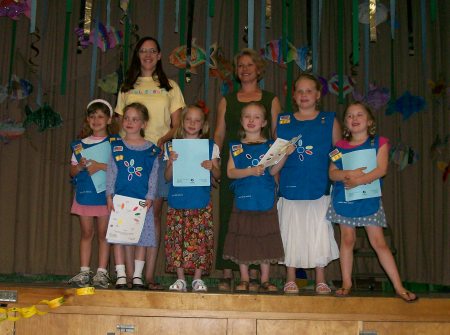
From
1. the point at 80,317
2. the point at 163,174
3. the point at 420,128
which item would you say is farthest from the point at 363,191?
the point at 420,128

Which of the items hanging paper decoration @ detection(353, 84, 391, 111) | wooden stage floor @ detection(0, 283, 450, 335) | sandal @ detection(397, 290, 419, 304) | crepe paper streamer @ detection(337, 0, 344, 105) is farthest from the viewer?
hanging paper decoration @ detection(353, 84, 391, 111)

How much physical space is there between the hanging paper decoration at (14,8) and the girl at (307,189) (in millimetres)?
3416

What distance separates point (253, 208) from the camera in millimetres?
3762

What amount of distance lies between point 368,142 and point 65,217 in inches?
132

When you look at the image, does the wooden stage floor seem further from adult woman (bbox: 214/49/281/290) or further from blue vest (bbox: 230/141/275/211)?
adult woman (bbox: 214/49/281/290)

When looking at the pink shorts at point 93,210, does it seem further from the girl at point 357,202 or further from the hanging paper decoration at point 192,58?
the hanging paper decoration at point 192,58

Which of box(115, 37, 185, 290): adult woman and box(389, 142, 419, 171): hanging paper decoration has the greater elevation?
box(115, 37, 185, 290): adult woman

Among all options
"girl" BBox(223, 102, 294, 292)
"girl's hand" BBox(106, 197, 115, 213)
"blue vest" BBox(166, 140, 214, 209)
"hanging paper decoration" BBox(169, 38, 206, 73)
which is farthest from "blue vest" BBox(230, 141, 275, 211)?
"hanging paper decoration" BBox(169, 38, 206, 73)

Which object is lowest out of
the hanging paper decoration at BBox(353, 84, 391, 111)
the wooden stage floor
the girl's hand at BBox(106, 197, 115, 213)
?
the wooden stage floor

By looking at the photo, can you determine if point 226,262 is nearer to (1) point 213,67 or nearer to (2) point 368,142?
(2) point 368,142

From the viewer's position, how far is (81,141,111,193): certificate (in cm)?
404

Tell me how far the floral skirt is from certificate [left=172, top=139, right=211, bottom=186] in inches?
7.4

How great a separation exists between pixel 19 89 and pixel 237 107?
9.26ft

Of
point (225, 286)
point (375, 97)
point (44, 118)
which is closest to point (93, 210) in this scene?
point (225, 286)
